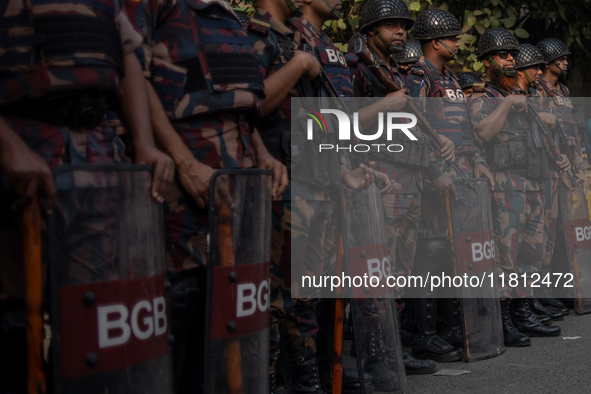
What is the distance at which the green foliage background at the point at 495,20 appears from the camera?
7215 mm

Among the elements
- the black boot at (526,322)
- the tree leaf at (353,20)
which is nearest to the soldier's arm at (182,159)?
the black boot at (526,322)

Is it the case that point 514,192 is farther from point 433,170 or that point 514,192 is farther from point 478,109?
point 433,170

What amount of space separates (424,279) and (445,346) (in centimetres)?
46

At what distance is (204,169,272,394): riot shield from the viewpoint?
1.90 m

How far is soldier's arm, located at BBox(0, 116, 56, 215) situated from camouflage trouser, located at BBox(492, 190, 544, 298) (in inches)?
147

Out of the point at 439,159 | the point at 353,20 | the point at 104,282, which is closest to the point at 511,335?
the point at 439,159

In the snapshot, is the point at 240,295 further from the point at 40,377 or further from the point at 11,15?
the point at 11,15

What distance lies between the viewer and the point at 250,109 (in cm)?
231

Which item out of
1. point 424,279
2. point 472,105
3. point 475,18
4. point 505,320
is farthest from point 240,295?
point 475,18

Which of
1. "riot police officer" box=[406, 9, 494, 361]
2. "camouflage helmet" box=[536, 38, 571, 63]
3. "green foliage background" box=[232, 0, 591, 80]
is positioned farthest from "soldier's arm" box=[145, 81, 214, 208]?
"camouflage helmet" box=[536, 38, 571, 63]

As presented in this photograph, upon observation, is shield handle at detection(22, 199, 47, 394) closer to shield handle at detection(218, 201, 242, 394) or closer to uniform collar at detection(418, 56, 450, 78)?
shield handle at detection(218, 201, 242, 394)

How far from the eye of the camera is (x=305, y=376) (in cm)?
300

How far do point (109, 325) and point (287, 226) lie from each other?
135 centimetres

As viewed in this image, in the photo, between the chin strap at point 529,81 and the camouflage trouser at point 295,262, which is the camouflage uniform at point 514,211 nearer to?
the chin strap at point 529,81
